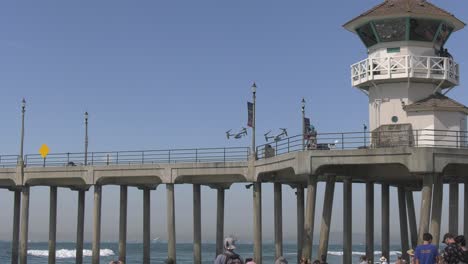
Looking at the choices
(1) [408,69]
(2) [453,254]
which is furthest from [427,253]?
A: (1) [408,69]

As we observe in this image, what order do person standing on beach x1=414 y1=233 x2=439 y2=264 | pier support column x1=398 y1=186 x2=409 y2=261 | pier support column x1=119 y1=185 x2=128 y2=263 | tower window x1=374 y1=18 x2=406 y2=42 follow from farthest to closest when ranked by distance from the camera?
pier support column x1=398 y1=186 x2=409 y2=261 → pier support column x1=119 y1=185 x2=128 y2=263 → tower window x1=374 y1=18 x2=406 y2=42 → person standing on beach x1=414 y1=233 x2=439 y2=264

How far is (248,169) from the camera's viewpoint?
40.3 metres

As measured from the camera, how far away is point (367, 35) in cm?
3928

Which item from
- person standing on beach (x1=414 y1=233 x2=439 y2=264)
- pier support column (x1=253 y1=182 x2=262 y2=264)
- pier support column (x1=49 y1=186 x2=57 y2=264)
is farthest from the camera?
pier support column (x1=49 y1=186 x2=57 y2=264)

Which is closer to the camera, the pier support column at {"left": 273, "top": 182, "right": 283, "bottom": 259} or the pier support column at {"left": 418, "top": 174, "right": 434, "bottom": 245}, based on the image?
the pier support column at {"left": 418, "top": 174, "right": 434, "bottom": 245}

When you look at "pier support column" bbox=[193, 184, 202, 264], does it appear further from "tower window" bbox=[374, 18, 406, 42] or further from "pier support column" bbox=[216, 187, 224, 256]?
"tower window" bbox=[374, 18, 406, 42]

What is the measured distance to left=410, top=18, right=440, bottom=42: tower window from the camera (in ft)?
124

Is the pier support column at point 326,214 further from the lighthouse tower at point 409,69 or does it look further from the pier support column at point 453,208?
the pier support column at point 453,208

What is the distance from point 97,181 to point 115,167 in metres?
1.52

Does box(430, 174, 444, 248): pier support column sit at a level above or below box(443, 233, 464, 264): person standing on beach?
above

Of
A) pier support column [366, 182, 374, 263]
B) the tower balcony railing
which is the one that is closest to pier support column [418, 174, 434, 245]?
the tower balcony railing

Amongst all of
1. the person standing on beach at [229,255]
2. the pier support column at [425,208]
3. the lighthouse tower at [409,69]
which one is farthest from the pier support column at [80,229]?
the person standing on beach at [229,255]

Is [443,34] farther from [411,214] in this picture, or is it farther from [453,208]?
[411,214]

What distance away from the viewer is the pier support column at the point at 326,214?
3306cm
